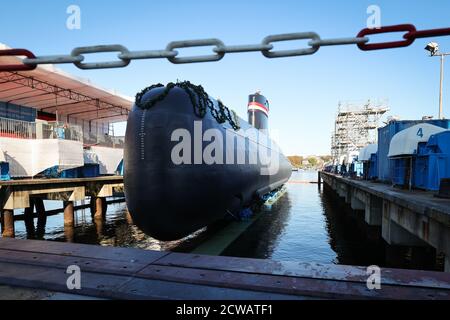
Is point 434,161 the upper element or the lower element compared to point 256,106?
lower

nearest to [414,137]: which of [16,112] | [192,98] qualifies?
[192,98]

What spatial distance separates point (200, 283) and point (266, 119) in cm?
2457

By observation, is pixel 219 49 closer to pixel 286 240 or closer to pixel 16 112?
pixel 286 240

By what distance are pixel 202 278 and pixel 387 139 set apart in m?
18.7

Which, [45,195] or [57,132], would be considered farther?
[57,132]

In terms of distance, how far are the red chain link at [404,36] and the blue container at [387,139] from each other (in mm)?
16409

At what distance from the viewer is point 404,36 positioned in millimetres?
2861

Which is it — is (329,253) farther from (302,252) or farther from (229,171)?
(229,171)

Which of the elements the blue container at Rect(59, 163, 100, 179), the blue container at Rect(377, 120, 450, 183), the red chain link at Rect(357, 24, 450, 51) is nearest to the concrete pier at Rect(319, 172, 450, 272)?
the red chain link at Rect(357, 24, 450, 51)

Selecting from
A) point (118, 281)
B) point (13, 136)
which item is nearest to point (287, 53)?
point (118, 281)

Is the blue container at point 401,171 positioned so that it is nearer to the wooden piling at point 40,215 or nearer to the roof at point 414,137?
the roof at point 414,137

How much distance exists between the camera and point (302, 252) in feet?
45.5

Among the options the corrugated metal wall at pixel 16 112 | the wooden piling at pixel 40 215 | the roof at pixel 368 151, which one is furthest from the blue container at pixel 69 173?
the roof at pixel 368 151
